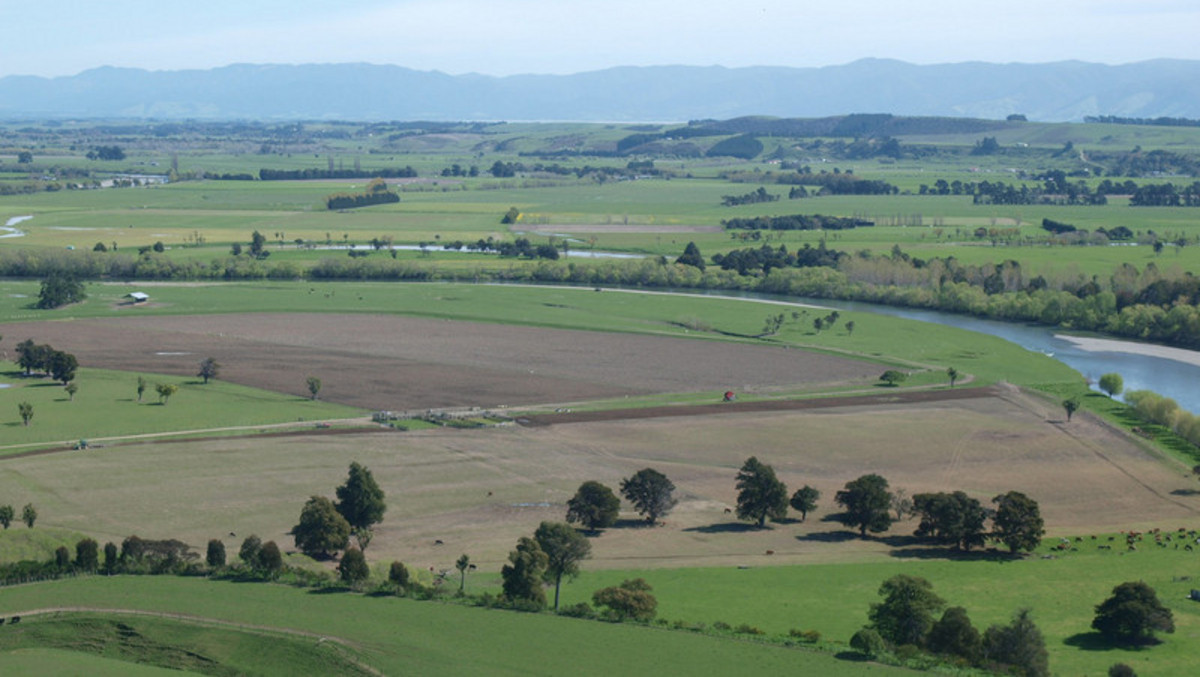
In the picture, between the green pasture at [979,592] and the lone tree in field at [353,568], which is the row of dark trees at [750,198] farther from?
the lone tree in field at [353,568]

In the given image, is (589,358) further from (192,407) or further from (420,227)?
(420,227)

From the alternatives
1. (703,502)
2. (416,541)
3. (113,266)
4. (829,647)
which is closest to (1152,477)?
(703,502)

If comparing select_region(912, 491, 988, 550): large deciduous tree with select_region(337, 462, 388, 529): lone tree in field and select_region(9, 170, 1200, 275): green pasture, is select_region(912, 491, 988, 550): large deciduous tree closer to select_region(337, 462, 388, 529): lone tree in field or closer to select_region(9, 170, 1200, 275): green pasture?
select_region(337, 462, 388, 529): lone tree in field

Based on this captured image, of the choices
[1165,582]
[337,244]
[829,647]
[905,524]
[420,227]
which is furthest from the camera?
[420,227]

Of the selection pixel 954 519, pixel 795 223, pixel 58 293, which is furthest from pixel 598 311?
pixel 795 223

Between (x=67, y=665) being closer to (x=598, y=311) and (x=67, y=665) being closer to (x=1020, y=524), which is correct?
(x=1020, y=524)

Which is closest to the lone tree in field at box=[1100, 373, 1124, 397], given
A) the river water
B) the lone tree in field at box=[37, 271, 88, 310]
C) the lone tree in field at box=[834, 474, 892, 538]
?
the river water
